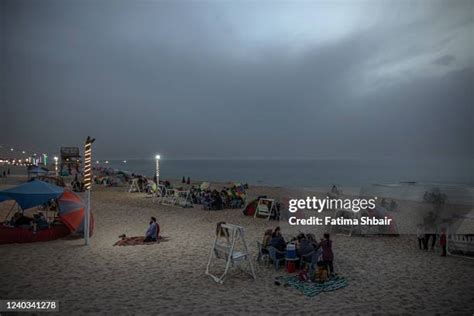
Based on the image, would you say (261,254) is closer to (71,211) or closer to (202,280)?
(202,280)

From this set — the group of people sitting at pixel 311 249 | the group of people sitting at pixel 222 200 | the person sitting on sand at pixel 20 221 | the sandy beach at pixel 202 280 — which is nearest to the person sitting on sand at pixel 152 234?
the sandy beach at pixel 202 280

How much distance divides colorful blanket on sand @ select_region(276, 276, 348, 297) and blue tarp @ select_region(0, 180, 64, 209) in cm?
895

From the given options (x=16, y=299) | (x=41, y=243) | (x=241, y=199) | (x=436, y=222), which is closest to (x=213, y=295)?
(x=16, y=299)

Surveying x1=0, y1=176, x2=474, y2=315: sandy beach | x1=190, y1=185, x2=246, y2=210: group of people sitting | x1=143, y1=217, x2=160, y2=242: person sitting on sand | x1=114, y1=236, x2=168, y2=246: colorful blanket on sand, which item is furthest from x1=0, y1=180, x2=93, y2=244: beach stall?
x1=190, y1=185, x2=246, y2=210: group of people sitting

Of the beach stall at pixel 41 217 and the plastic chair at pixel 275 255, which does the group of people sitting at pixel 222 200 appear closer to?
the beach stall at pixel 41 217

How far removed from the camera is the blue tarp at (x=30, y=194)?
11.6 m

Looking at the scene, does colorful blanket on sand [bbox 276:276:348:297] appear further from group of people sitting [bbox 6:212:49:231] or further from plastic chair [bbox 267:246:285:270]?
group of people sitting [bbox 6:212:49:231]

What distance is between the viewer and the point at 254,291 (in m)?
7.08

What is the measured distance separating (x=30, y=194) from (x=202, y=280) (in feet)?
25.6

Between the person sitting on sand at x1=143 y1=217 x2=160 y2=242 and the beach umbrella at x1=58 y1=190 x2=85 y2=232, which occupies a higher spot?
the beach umbrella at x1=58 y1=190 x2=85 y2=232

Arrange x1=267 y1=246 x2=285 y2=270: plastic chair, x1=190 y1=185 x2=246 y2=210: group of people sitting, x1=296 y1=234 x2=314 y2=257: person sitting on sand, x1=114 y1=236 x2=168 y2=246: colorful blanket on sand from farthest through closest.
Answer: x1=190 y1=185 x2=246 y2=210: group of people sitting
x1=114 y1=236 x2=168 y2=246: colorful blanket on sand
x1=267 y1=246 x2=285 y2=270: plastic chair
x1=296 y1=234 x2=314 y2=257: person sitting on sand

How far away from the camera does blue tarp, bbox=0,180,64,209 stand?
38.1 ft

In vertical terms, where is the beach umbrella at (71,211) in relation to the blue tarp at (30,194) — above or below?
below

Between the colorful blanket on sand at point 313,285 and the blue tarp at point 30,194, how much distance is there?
352 inches
